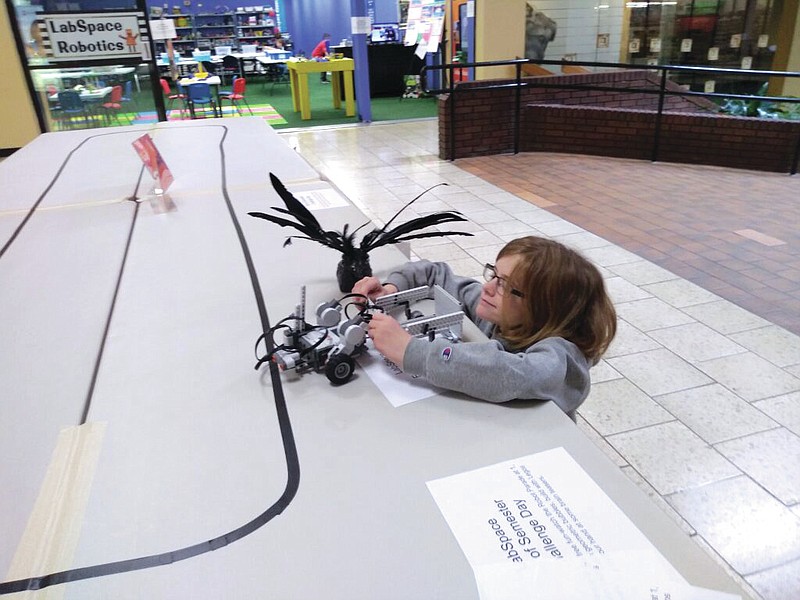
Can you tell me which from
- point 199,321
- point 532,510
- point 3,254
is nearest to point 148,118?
point 3,254

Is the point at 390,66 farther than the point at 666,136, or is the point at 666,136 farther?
the point at 390,66

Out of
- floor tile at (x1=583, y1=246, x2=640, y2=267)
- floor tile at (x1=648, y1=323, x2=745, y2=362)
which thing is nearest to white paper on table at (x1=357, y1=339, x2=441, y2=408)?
floor tile at (x1=648, y1=323, x2=745, y2=362)

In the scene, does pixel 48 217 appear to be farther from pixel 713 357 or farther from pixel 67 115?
pixel 67 115

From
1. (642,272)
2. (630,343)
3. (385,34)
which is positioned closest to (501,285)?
(630,343)

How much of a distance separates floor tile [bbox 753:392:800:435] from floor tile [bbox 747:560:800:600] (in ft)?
2.10

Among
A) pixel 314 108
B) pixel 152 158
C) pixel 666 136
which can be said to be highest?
pixel 152 158

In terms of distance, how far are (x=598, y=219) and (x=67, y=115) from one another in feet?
19.1

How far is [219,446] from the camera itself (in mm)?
972

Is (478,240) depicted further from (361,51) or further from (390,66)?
(390,66)

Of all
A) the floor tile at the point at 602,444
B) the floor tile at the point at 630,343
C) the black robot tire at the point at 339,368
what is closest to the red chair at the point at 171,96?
the floor tile at the point at 630,343

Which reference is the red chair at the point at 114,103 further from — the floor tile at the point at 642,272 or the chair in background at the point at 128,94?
the floor tile at the point at 642,272

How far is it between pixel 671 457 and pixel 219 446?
155cm

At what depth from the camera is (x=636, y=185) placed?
16.7 feet

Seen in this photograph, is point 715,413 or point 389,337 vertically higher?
point 389,337
